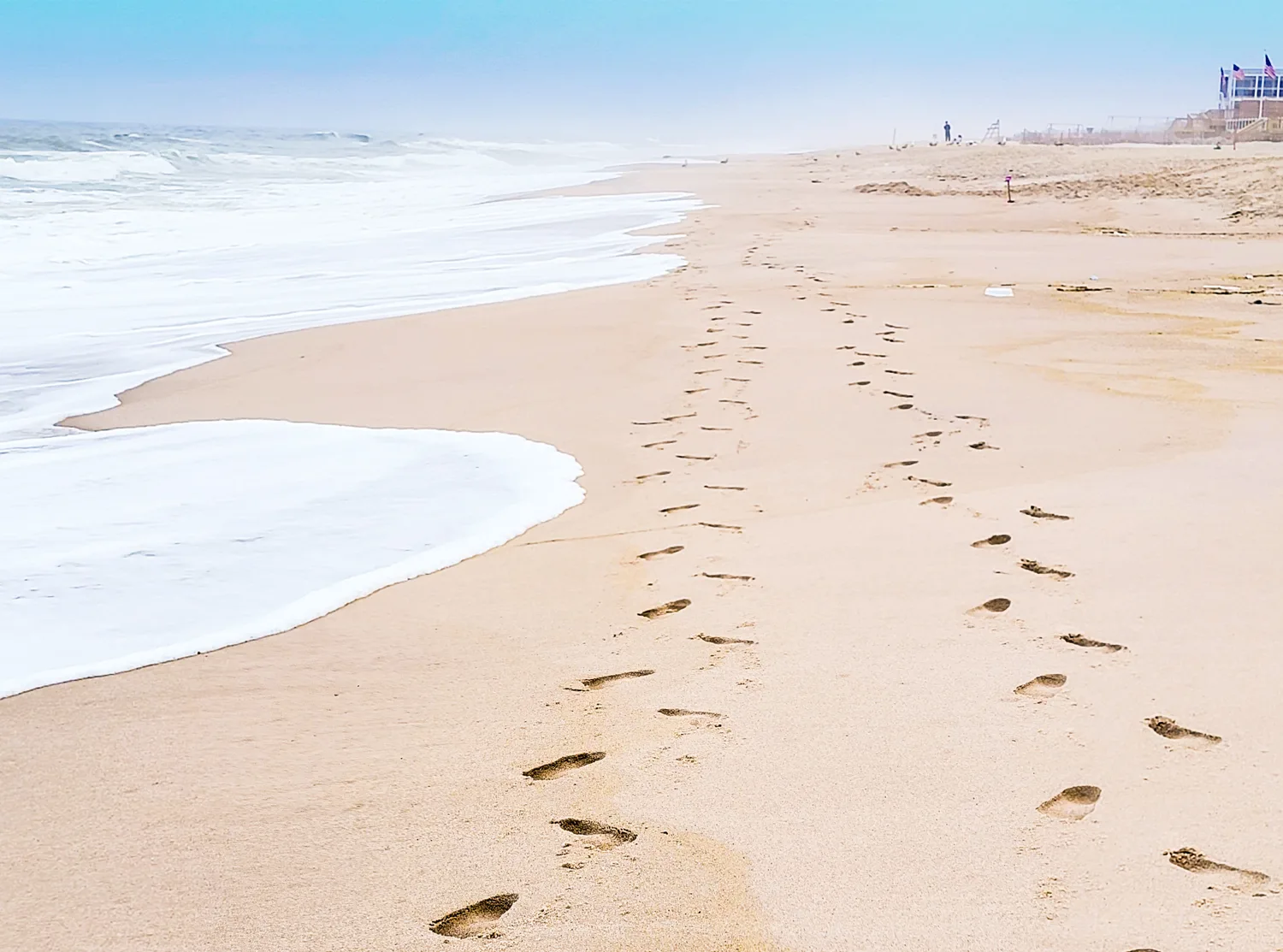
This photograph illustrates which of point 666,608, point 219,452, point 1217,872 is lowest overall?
point 1217,872

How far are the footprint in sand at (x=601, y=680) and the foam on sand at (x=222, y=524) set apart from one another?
0.86 m

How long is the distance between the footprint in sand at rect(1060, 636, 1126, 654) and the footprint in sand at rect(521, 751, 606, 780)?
3.64 ft

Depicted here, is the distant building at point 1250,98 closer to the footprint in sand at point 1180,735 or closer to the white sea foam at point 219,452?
the white sea foam at point 219,452

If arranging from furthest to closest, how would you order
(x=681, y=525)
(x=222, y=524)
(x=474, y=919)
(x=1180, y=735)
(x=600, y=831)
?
1. (x=222, y=524)
2. (x=681, y=525)
3. (x=1180, y=735)
4. (x=600, y=831)
5. (x=474, y=919)

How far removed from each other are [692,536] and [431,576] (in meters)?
0.79

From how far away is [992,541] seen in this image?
342 centimetres

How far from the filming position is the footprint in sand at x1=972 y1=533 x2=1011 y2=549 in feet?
11.1

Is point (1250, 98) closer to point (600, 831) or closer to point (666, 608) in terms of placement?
point (666, 608)

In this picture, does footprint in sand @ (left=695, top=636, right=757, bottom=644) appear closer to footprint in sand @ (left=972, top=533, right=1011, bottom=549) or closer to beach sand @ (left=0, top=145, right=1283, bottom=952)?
beach sand @ (left=0, top=145, right=1283, bottom=952)

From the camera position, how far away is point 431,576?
3424 millimetres

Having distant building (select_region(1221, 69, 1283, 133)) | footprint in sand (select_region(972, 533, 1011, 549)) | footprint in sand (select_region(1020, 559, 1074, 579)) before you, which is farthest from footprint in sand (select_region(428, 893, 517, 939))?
distant building (select_region(1221, 69, 1283, 133))

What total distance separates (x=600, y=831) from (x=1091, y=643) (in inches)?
49.9

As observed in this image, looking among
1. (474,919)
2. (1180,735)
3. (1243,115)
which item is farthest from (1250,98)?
(474,919)

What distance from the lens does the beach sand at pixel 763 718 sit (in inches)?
71.7
